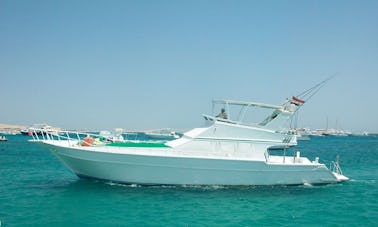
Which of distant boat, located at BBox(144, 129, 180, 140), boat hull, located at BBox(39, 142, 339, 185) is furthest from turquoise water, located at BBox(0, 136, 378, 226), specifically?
distant boat, located at BBox(144, 129, 180, 140)

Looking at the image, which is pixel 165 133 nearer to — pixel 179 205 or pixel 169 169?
pixel 169 169

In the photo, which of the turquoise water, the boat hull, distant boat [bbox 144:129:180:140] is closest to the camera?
the turquoise water

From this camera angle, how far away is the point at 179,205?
13.8 metres

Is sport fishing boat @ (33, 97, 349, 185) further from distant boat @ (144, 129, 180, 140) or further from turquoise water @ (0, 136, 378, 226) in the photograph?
distant boat @ (144, 129, 180, 140)

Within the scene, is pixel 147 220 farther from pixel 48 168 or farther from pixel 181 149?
pixel 48 168

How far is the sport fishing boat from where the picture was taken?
16406 millimetres

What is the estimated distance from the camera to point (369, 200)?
51.5ft

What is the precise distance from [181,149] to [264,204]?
195 inches

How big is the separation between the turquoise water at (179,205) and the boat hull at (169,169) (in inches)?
15.4

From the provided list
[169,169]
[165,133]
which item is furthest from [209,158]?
[165,133]

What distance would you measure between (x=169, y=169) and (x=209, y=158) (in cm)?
207

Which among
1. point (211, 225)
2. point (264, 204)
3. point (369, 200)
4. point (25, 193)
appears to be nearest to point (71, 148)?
point (25, 193)

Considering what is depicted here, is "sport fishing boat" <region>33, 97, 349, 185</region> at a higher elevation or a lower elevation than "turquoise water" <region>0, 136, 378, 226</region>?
higher

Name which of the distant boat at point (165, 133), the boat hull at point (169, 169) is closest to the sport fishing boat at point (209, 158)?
the boat hull at point (169, 169)
